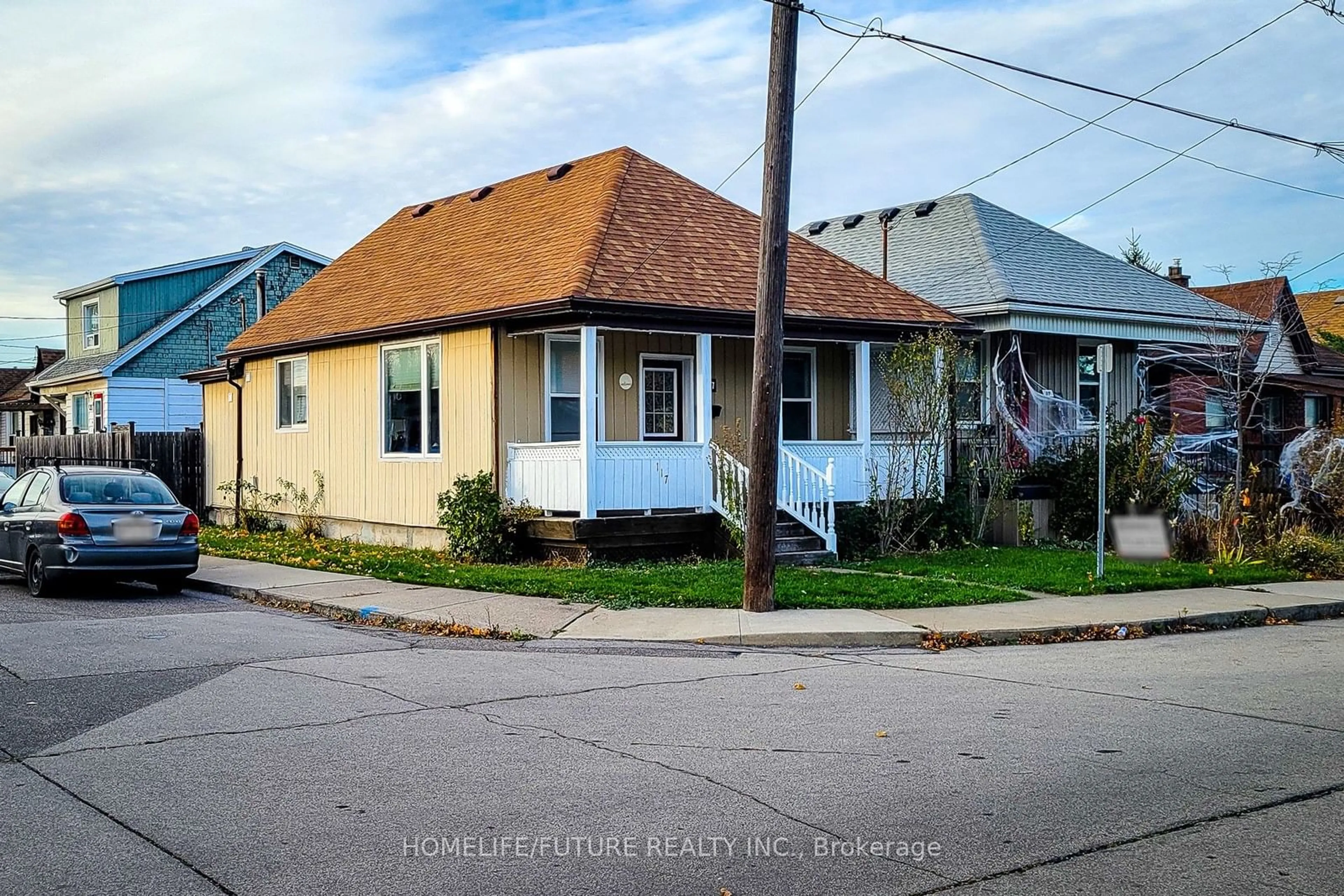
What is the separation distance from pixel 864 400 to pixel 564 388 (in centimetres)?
462

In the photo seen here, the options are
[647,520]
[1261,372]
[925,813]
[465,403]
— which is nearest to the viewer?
[925,813]

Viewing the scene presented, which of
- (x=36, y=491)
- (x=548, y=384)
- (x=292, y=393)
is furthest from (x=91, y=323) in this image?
(x=548, y=384)

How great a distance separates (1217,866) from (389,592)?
10.8m

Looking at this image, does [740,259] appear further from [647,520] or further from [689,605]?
[689,605]

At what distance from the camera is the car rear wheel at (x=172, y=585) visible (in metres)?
15.2

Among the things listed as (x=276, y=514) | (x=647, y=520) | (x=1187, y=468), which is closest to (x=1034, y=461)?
(x=1187, y=468)

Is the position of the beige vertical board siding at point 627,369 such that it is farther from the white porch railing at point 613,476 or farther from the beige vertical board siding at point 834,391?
the beige vertical board siding at point 834,391

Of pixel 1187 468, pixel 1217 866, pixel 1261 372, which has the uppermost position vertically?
pixel 1261 372

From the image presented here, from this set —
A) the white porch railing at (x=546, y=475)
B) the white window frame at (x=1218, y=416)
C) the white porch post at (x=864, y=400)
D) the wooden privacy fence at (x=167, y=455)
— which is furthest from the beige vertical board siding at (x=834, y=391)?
the wooden privacy fence at (x=167, y=455)

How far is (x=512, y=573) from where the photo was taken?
1547 centimetres

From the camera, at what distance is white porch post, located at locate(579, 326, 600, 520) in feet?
53.6

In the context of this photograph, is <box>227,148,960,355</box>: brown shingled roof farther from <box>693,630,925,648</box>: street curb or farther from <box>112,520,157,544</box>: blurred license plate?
<box>693,630,925,648</box>: street curb

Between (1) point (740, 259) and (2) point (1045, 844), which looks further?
(1) point (740, 259)

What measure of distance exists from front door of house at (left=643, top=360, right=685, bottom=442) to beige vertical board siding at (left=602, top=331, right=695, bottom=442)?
0.56 feet
